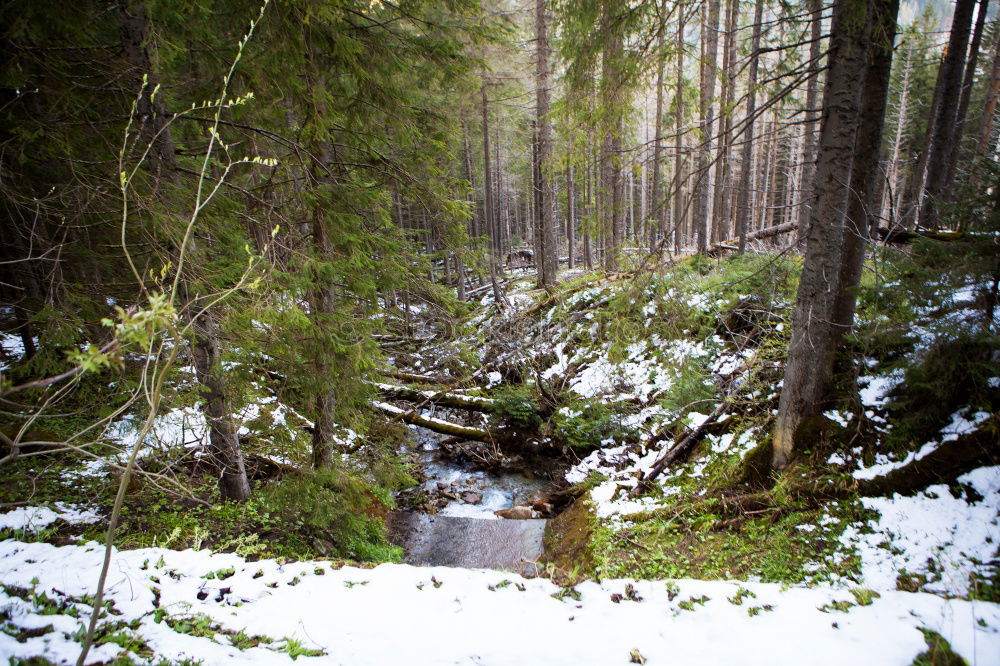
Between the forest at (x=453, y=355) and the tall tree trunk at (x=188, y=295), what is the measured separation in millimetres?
47

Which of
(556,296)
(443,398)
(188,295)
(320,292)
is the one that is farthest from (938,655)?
(556,296)

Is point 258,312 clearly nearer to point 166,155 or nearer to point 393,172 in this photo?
point 166,155

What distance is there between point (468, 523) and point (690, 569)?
413 cm

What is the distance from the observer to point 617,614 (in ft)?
11.3

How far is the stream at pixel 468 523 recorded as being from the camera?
671 centimetres

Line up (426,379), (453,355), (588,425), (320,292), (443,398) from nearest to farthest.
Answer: (320,292), (453,355), (588,425), (443,398), (426,379)

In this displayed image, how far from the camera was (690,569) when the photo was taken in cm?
459

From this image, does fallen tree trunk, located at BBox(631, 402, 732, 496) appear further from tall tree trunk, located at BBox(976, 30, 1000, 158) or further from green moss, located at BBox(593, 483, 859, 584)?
tall tree trunk, located at BBox(976, 30, 1000, 158)

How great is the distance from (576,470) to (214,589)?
20.2ft

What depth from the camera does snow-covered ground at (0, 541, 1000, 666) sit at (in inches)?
108

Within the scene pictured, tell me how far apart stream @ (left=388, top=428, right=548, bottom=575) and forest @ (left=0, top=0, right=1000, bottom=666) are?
8 centimetres

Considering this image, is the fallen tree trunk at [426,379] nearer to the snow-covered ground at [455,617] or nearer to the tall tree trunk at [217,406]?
the tall tree trunk at [217,406]

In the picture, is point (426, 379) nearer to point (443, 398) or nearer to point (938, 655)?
point (443, 398)

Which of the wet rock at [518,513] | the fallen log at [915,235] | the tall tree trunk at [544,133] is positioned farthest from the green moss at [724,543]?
the tall tree trunk at [544,133]
